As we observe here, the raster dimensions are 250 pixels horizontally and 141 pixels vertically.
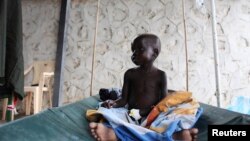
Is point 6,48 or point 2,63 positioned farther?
point 6,48

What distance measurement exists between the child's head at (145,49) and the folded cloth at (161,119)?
0.21m

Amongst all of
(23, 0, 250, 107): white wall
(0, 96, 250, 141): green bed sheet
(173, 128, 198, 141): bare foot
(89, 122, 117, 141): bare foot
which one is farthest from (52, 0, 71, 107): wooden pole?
(173, 128, 198, 141): bare foot

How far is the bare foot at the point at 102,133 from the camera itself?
0.97 m

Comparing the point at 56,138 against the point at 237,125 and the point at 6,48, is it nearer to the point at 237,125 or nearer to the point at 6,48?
the point at 237,125

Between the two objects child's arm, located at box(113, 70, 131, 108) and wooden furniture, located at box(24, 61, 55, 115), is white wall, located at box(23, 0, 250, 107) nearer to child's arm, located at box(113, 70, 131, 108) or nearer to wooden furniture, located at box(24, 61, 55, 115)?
wooden furniture, located at box(24, 61, 55, 115)

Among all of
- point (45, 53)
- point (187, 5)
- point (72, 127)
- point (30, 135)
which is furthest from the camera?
point (45, 53)

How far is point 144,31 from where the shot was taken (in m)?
2.94

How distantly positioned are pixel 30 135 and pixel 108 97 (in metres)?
0.76

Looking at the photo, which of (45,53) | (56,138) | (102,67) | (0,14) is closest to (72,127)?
(56,138)

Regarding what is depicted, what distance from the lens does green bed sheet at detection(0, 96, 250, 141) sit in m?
0.83

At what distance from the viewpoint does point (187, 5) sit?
289 cm

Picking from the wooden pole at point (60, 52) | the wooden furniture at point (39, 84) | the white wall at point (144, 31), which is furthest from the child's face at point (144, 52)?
the wooden furniture at point (39, 84)

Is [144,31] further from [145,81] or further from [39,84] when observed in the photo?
[145,81]

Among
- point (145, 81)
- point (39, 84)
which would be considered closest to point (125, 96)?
point (145, 81)
